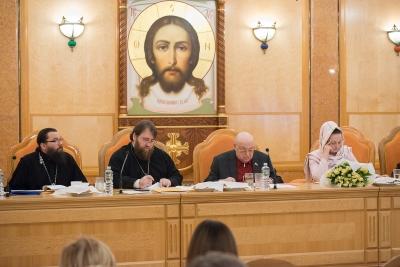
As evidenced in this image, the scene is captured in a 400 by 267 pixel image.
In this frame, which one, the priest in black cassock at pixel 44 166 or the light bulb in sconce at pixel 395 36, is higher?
the light bulb in sconce at pixel 395 36

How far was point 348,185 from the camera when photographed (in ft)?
A: 18.8

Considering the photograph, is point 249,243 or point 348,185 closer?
point 249,243

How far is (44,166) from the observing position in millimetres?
6500

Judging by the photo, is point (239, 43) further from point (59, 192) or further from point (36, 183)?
point (59, 192)

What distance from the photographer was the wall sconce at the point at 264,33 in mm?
10188

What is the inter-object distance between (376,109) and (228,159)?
484cm

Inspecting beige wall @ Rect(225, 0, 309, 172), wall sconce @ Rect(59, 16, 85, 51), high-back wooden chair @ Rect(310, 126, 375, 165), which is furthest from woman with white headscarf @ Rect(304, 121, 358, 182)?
wall sconce @ Rect(59, 16, 85, 51)

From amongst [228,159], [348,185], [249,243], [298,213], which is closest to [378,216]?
[348,185]

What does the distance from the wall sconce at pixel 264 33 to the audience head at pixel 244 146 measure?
392cm

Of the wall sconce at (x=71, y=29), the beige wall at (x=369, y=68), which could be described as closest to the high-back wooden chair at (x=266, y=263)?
the wall sconce at (x=71, y=29)

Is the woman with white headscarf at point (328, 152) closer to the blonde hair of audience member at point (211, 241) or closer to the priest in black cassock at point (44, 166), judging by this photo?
the priest in black cassock at point (44, 166)

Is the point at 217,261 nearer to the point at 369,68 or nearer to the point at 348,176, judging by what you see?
the point at 348,176

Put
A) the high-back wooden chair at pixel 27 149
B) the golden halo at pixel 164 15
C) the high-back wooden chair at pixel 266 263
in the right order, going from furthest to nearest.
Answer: the golden halo at pixel 164 15 < the high-back wooden chair at pixel 27 149 < the high-back wooden chair at pixel 266 263

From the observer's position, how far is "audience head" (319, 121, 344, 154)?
22.6 feet
